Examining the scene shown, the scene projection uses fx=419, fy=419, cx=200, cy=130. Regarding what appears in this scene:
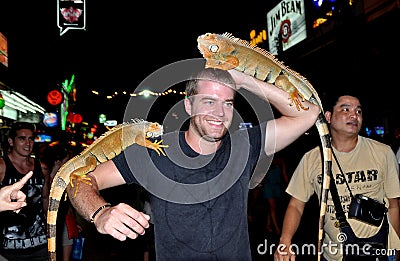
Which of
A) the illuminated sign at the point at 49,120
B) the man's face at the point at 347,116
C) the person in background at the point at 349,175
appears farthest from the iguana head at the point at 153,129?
the illuminated sign at the point at 49,120

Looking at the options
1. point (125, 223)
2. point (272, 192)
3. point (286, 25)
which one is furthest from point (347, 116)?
point (286, 25)

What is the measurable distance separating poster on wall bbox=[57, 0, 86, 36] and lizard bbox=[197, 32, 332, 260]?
14.5m

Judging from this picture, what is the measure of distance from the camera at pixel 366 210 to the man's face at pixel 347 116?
27.4 inches

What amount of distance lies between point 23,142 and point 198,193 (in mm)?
3216

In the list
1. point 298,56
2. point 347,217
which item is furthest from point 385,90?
point 347,217

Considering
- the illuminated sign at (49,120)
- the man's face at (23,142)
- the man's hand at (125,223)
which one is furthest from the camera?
the illuminated sign at (49,120)

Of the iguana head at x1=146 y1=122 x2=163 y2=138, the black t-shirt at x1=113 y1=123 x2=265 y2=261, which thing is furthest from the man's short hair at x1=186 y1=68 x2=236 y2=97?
the iguana head at x1=146 y1=122 x2=163 y2=138

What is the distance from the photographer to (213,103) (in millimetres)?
2893

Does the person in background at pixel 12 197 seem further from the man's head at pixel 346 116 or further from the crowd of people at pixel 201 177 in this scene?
the man's head at pixel 346 116

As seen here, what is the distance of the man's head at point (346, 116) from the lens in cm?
421

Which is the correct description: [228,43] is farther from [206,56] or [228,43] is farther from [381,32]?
[381,32]

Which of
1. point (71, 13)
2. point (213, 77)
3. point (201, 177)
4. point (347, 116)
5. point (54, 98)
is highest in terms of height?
point (71, 13)

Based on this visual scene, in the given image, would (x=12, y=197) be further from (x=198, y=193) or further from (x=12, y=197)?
(x=198, y=193)

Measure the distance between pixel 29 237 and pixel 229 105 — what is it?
3144mm
